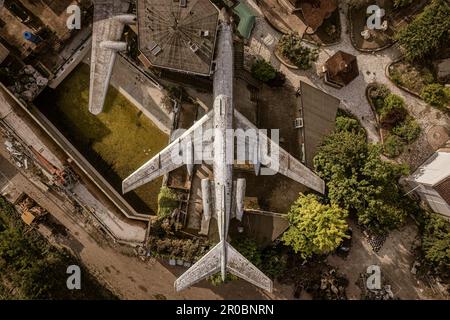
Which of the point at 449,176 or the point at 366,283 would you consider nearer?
the point at 449,176

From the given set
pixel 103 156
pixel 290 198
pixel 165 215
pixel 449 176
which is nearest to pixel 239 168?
pixel 290 198

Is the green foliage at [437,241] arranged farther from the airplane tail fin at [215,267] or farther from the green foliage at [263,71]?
the green foliage at [263,71]

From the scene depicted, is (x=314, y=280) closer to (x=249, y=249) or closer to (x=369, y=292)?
(x=369, y=292)

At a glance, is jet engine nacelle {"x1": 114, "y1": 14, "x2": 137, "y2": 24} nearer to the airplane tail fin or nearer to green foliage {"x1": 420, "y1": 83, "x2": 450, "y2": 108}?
the airplane tail fin

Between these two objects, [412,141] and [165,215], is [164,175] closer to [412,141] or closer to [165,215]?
[165,215]

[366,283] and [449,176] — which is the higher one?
[449,176]

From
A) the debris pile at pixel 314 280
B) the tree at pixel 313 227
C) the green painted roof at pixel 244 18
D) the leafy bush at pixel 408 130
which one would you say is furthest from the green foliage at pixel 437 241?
the green painted roof at pixel 244 18
